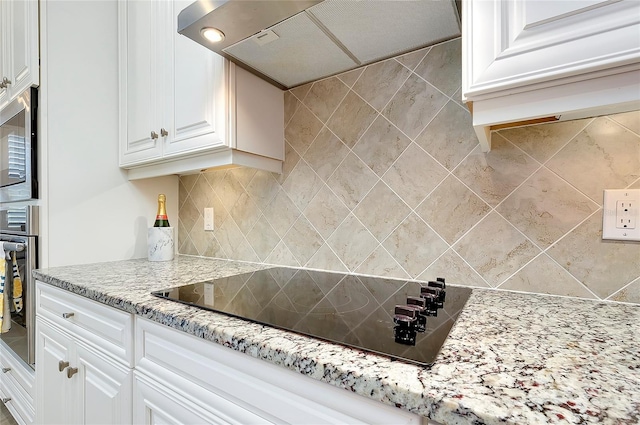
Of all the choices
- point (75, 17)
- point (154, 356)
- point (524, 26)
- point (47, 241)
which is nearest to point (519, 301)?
point (524, 26)

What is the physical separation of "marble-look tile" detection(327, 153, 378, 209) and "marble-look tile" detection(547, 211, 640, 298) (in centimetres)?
57

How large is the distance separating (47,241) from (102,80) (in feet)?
2.53

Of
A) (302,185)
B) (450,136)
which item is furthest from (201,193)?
(450,136)

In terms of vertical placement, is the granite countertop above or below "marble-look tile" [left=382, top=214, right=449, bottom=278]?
below

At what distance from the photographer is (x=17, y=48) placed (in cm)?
144

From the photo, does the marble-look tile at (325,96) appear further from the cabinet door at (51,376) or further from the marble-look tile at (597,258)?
the cabinet door at (51,376)

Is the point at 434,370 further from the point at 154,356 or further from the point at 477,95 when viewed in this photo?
the point at 154,356

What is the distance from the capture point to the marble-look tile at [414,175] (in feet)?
3.25

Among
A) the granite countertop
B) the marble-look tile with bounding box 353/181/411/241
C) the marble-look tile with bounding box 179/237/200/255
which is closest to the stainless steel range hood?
the marble-look tile with bounding box 353/181/411/241

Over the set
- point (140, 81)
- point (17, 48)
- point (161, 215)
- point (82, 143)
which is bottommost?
point (161, 215)

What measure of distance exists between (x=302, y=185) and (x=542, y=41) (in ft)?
2.89

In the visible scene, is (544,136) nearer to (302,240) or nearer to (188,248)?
(302,240)

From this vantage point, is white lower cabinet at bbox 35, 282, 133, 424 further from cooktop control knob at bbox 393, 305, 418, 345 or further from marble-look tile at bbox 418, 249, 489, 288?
marble-look tile at bbox 418, 249, 489, 288

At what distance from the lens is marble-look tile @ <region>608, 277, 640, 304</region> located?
737 millimetres
